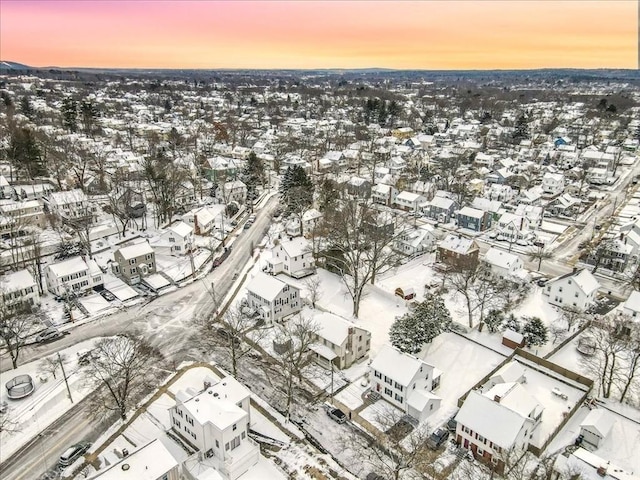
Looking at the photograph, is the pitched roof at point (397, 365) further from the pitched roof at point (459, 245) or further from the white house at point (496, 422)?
the pitched roof at point (459, 245)

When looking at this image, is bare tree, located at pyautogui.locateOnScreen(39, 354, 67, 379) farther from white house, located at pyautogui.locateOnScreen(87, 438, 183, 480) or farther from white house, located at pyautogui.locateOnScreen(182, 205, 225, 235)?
white house, located at pyautogui.locateOnScreen(182, 205, 225, 235)

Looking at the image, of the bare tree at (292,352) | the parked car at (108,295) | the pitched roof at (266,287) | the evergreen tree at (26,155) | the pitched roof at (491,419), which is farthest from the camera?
the evergreen tree at (26,155)

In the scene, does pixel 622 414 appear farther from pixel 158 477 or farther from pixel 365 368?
pixel 158 477

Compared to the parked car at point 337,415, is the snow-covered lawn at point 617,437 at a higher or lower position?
higher

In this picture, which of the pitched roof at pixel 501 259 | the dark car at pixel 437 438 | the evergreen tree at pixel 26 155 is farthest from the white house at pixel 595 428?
the evergreen tree at pixel 26 155

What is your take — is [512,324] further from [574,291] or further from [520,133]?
[520,133]

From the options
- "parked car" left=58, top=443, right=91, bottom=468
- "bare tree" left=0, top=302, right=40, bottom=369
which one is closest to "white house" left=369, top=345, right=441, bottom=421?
"parked car" left=58, top=443, right=91, bottom=468
